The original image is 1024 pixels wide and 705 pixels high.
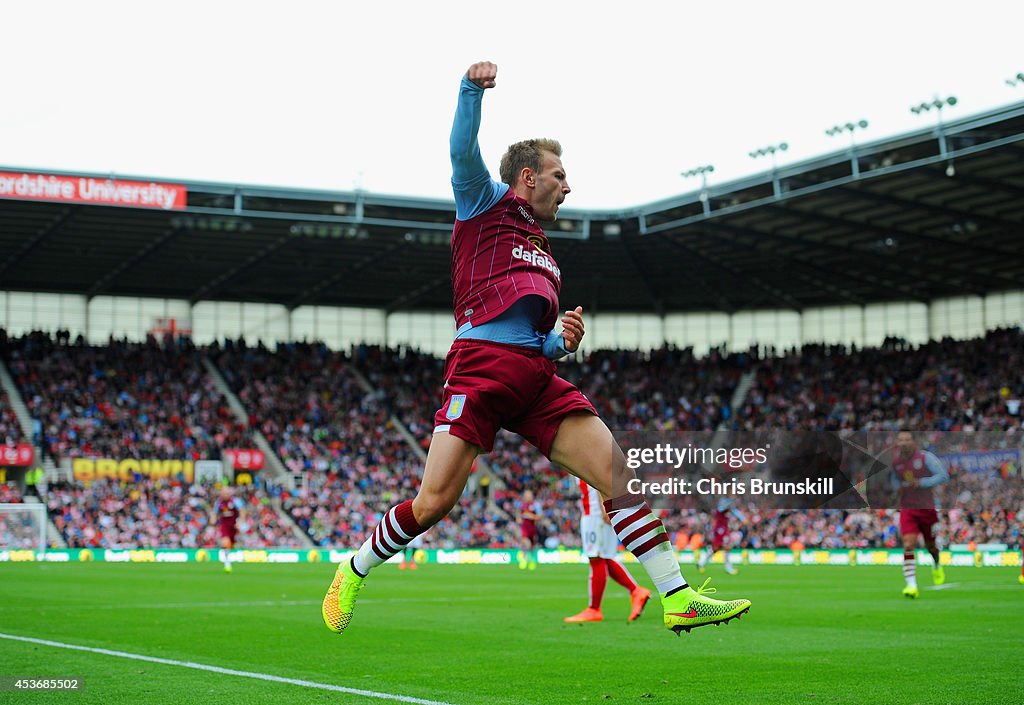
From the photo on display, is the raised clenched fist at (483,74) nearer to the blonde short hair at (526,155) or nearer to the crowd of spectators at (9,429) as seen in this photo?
the blonde short hair at (526,155)

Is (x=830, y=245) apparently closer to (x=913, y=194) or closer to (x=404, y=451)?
(x=913, y=194)

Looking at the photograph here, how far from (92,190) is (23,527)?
432 inches

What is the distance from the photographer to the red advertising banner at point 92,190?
36844 millimetres

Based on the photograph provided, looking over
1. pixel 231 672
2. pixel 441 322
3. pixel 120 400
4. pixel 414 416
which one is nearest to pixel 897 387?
pixel 414 416

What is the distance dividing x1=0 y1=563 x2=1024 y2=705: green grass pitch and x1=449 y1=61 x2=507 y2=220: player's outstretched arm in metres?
3.08

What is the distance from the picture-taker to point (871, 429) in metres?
46.6

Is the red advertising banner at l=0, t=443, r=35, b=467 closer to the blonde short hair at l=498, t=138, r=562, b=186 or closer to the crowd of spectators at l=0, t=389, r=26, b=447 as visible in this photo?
the crowd of spectators at l=0, t=389, r=26, b=447

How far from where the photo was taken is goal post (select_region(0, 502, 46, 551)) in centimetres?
3800

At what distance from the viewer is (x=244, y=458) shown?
47312 mm

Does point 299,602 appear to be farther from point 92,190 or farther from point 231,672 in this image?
point 92,190

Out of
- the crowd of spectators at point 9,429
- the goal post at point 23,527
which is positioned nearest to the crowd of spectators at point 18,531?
A: the goal post at point 23,527

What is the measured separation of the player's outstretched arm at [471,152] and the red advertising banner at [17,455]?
132ft

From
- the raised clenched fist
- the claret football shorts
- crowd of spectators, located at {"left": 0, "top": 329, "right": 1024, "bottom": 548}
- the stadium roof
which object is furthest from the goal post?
the raised clenched fist

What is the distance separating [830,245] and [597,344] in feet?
53.4
